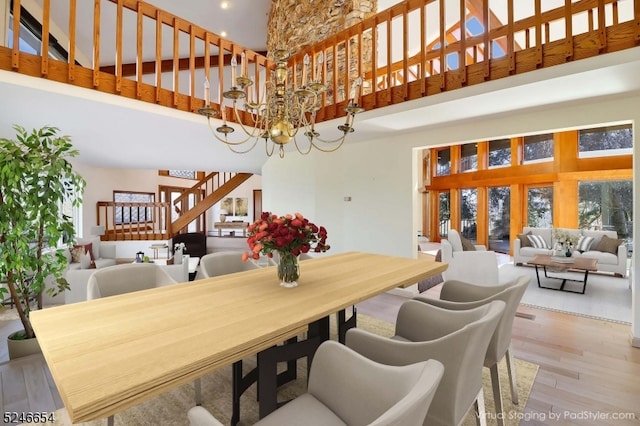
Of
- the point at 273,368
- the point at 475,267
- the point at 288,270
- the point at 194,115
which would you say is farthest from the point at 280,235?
the point at 475,267

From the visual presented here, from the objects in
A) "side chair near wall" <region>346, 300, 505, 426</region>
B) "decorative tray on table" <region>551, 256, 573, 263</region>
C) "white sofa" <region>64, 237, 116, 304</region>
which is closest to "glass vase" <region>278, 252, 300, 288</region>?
"side chair near wall" <region>346, 300, 505, 426</region>

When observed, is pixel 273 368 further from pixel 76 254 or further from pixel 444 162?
pixel 444 162

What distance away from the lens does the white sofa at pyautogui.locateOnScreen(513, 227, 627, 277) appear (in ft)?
18.4

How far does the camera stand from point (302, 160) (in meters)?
5.61

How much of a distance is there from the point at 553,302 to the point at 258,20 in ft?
24.3

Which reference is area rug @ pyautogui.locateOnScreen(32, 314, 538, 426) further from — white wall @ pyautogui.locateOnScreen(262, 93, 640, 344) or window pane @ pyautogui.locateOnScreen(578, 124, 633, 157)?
window pane @ pyautogui.locateOnScreen(578, 124, 633, 157)

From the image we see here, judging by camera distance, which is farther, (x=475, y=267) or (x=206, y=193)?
(x=206, y=193)

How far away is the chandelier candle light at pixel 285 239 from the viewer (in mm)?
1773

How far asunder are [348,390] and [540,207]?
9.55 m

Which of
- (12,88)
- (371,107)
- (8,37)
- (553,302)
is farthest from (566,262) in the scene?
(8,37)

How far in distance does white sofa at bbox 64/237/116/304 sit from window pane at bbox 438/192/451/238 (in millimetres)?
10016

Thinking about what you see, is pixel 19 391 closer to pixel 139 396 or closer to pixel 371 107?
pixel 139 396

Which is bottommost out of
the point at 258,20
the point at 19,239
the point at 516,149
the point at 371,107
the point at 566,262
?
the point at 566,262

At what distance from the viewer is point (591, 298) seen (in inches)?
176
